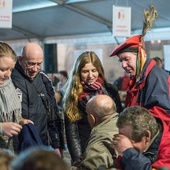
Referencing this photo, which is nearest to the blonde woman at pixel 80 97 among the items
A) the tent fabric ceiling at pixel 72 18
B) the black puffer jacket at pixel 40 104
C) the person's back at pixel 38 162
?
the black puffer jacket at pixel 40 104

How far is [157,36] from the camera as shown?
7.63m

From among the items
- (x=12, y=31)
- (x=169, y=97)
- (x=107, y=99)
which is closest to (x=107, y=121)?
(x=107, y=99)

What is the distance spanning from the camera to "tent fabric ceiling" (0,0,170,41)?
691cm

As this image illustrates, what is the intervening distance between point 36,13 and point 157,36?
8.28 feet

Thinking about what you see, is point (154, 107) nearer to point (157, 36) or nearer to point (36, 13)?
point (157, 36)

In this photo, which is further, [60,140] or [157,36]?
[157,36]

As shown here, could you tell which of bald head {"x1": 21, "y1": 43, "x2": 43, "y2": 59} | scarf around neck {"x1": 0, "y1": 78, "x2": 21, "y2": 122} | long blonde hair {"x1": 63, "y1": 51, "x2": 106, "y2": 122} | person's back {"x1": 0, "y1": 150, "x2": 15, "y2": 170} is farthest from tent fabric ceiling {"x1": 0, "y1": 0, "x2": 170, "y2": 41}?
person's back {"x1": 0, "y1": 150, "x2": 15, "y2": 170}

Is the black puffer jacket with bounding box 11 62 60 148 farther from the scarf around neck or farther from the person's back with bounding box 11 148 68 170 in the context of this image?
the person's back with bounding box 11 148 68 170

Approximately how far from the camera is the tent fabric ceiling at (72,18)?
691cm

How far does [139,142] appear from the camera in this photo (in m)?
2.00

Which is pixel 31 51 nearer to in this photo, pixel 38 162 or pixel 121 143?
pixel 121 143

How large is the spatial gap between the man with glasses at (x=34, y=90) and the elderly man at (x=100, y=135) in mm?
473

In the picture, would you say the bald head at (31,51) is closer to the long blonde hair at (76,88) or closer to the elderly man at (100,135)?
the long blonde hair at (76,88)

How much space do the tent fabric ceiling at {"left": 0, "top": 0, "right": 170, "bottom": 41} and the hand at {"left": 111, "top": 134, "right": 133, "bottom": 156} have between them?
4.71m
